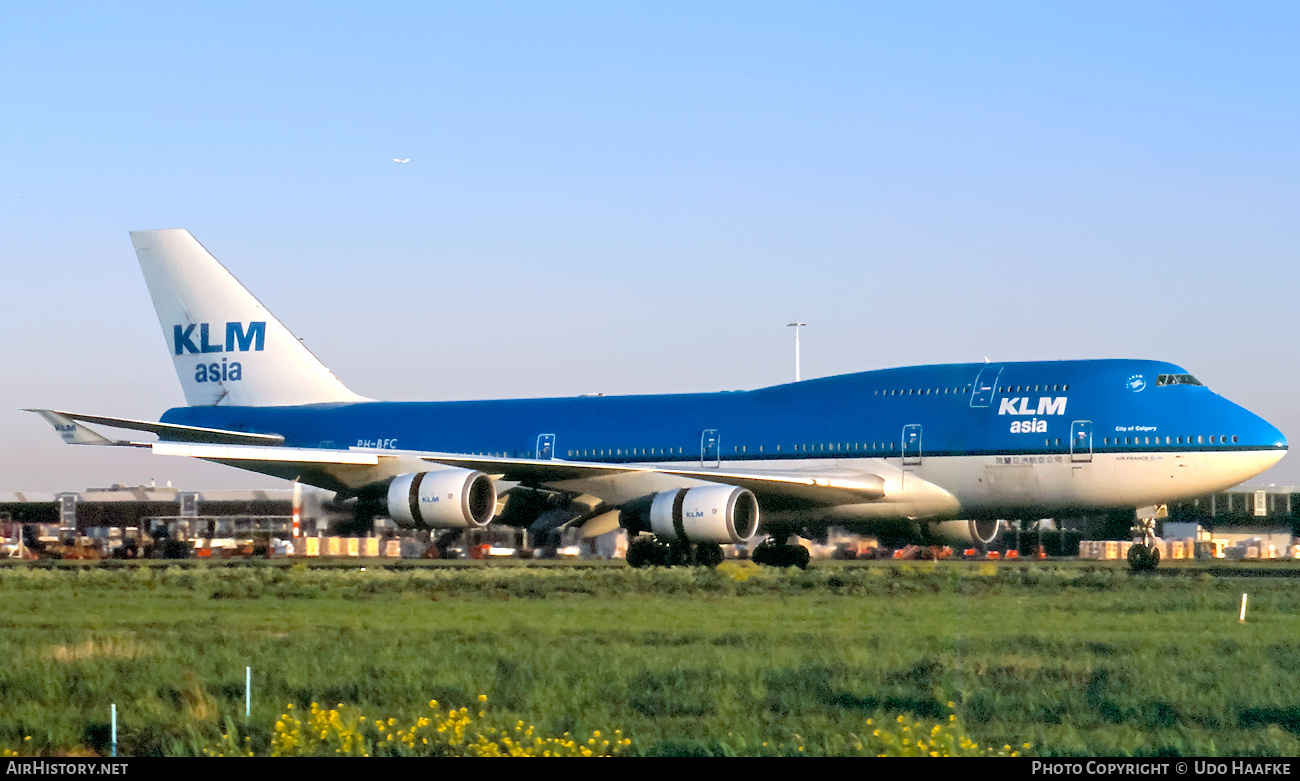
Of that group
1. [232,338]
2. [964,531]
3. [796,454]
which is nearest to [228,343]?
[232,338]

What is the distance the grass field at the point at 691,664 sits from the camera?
12836 millimetres

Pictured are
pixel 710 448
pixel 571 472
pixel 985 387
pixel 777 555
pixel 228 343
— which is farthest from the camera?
pixel 228 343

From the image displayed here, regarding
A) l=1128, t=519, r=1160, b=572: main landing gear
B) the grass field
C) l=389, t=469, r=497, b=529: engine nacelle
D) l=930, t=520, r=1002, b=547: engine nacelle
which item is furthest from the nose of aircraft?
l=389, t=469, r=497, b=529: engine nacelle

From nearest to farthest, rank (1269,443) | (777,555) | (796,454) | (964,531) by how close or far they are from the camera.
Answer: (1269,443), (796,454), (964,531), (777,555)

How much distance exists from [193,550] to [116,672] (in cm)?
4800

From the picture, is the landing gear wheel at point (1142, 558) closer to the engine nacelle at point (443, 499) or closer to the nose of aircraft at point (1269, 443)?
the nose of aircraft at point (1269, 443)

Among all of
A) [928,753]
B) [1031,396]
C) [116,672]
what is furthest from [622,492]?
[928,753]

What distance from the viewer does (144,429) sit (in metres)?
42.0

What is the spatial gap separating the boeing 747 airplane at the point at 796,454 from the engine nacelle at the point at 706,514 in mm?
44

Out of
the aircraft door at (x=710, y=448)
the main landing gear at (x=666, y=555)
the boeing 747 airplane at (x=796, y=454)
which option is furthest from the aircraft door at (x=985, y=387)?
the main landing gear at (x=666, y=555)

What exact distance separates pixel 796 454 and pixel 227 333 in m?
19.3

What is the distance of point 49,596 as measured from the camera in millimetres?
28906

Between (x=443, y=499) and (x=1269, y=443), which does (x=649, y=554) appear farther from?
(x=1269, y=443)
